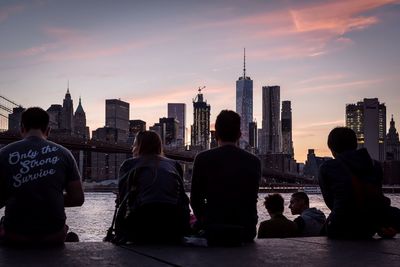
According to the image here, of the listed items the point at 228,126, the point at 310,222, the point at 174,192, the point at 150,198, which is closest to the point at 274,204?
the point at 310,222

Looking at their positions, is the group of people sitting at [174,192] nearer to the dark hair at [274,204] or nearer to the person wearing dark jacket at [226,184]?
the person wearing dark jacket at [226,184]

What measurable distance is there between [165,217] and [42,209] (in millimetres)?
1108

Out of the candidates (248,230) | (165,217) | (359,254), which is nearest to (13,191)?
(165,217)

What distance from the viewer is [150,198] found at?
18.3ft

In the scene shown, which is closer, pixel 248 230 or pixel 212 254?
pixel 212 254

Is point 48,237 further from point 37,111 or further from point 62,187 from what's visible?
point 37,111

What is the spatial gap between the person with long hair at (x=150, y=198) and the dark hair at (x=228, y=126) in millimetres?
578

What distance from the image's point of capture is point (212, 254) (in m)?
4.84

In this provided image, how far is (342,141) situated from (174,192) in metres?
1.92

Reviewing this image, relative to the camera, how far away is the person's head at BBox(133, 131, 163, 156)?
5691mm

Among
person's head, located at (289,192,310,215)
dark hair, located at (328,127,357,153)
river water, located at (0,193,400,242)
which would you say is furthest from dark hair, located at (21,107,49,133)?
river water, located at (0,193,400,242)

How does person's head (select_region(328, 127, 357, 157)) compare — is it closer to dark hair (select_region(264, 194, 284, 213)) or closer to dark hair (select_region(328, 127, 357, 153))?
dark hair (select_region(328, 127, 357, 153))

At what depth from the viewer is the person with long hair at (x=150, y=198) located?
219 inches

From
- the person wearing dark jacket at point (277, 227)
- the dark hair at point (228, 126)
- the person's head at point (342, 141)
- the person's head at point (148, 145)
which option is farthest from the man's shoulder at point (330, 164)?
the person's head at point (148, 145)
